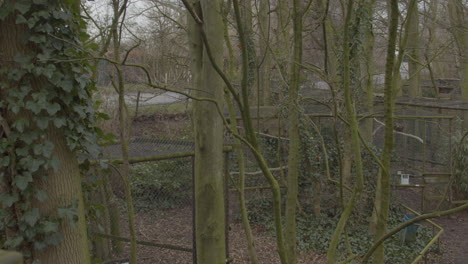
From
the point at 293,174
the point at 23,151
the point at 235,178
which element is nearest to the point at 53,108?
the point at 23,151

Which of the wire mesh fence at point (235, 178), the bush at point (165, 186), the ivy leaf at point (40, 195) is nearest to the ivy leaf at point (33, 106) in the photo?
A: the ivy leaf at point (40, 195)

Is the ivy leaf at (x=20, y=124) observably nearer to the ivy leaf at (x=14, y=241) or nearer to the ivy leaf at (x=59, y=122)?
the ivy leaf at (x=59, y=122)

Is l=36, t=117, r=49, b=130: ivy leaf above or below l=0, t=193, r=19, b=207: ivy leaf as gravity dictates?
above

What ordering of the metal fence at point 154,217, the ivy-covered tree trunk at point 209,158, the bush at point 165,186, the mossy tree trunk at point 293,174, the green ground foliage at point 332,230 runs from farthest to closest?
the green ground foliage at point 332,230 < the bush at point 165,186 < the metal fence at point 154,217 < the ivy-covered tree trunk at point 209,158 < the mossy tree trunk at point 293,174

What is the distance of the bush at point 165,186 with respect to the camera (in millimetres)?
6293

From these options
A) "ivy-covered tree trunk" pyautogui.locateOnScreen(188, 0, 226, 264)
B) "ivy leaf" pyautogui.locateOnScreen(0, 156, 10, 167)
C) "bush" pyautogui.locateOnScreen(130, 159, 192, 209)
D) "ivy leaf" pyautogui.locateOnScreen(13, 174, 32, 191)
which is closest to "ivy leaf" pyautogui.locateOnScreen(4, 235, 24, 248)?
"ivy leaf" pyautogui.locateOnScreen(13, 174, 32, 191)

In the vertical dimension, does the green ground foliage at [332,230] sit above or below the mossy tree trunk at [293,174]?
below

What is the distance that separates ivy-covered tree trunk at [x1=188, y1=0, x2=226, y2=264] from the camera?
3736 millimetres

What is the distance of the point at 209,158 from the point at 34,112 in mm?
1450

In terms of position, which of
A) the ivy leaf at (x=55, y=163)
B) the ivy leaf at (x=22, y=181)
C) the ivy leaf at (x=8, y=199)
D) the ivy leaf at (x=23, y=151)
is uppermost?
the ivy leaf at (x=23, y=151)

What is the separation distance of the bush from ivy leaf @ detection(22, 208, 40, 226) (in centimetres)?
326

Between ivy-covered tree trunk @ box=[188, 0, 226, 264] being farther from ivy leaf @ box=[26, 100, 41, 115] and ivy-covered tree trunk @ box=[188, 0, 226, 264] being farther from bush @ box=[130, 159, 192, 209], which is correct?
bush @ box=[130, 159, 192, 209]

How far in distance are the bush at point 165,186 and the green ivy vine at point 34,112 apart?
326cm

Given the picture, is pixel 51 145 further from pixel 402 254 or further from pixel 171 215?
pixel 402 254
